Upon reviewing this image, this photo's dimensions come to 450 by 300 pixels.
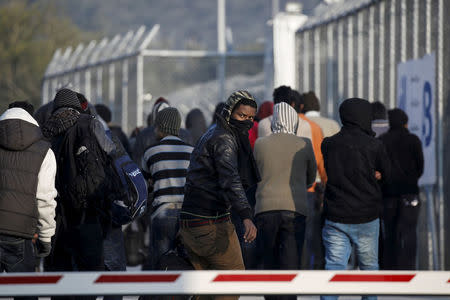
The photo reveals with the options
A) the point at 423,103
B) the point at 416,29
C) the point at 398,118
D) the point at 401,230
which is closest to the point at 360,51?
the point at 416,29

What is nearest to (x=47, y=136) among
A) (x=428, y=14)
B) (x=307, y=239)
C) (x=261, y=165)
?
(x=261, y=165)

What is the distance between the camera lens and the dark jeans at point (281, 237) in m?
9.12

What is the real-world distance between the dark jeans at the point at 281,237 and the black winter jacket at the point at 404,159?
2.13m

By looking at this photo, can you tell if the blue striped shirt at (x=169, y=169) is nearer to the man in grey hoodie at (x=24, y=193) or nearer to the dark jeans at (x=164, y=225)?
the dark jeans at (x=164, y=225)

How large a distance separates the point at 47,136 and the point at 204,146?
1.17 m

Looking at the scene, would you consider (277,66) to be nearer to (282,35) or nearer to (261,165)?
(282,35)

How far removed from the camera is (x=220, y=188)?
287 inches

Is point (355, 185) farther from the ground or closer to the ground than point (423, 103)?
closer to the ground

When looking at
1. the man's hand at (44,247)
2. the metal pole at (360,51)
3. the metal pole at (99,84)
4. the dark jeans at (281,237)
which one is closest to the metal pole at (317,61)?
the metal pole at (360,51)

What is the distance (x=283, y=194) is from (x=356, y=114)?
97 cm

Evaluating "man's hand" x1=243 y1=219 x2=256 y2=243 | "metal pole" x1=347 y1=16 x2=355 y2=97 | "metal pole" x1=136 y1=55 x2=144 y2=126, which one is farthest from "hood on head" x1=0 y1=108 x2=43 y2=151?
"metal pole" x1=136 y1=55 x2=144 y2=126

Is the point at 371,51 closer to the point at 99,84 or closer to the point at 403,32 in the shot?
the point at 403,32

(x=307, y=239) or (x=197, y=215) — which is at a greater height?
(x=197, y=215)

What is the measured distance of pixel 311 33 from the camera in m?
15.4
